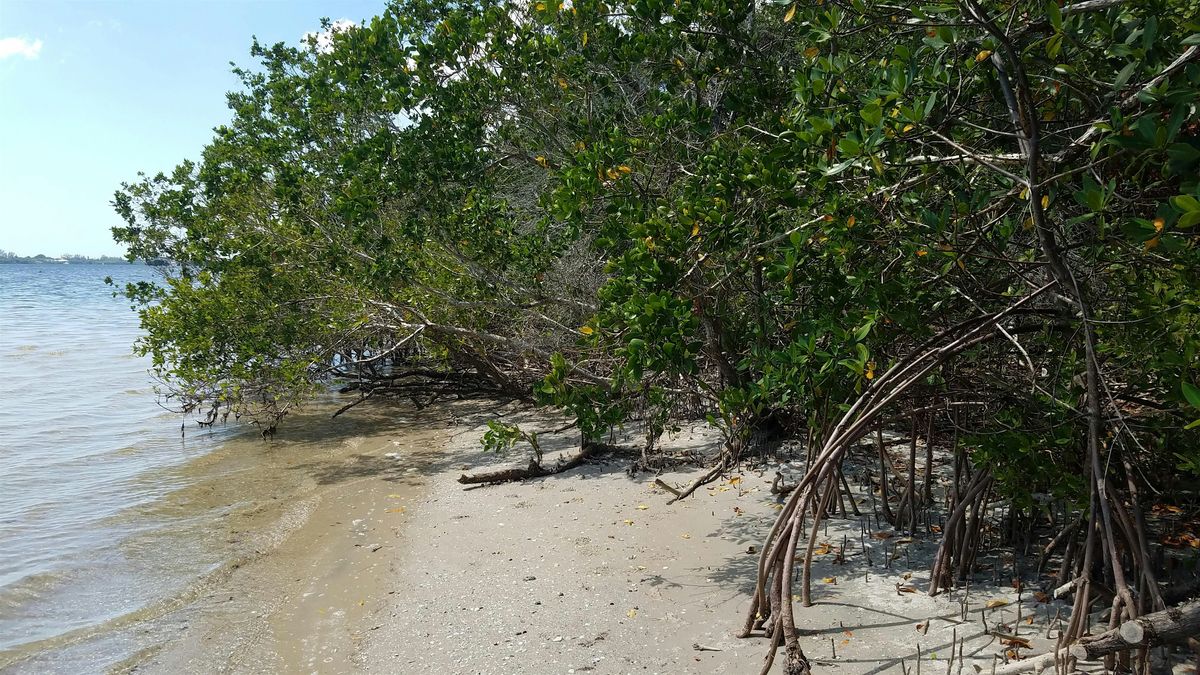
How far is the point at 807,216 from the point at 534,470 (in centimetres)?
447

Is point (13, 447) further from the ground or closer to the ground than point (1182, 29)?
closer to the ground

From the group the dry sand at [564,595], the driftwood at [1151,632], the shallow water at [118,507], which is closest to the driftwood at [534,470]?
the dry sand at [564,595]

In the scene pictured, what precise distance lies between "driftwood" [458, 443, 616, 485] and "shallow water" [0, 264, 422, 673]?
1.77 meters

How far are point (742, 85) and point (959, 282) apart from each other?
2388mm

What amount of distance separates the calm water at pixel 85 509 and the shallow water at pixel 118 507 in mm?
18

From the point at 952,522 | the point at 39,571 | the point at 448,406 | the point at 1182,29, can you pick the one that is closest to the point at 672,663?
the point at 952,522

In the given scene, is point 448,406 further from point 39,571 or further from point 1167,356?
point 1167,356

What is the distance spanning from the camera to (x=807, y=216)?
13.8ft

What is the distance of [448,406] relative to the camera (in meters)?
13.4

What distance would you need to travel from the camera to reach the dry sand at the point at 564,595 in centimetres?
379

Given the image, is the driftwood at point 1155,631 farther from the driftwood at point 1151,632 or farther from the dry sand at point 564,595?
the dry sand at point 564,595

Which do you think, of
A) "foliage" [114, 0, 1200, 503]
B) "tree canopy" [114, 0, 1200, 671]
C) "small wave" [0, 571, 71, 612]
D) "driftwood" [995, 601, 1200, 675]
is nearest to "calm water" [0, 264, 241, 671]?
"small wave" [0, 571, 71, 612]

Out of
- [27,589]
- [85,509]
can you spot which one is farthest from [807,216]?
[85,509]

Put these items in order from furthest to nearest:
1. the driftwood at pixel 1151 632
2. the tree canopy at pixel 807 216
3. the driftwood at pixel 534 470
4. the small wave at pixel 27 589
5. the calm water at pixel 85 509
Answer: the driftwood at pixel 534 470, the small wave at pixel 27 589, the calm water at pixel 85 509, the tree canopy at pixel 807 216, the driftwood at pixel 1151 632
